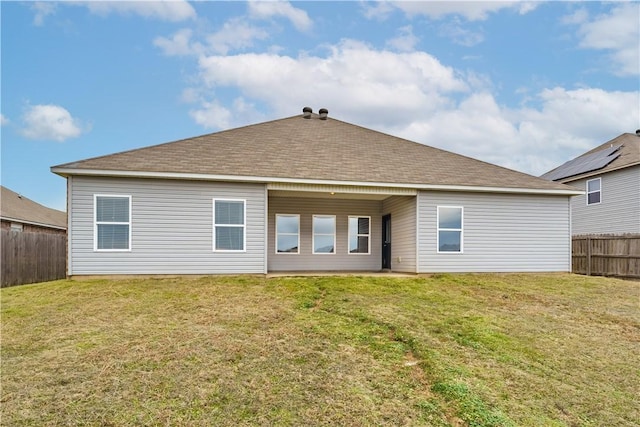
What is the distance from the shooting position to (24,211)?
22.4m

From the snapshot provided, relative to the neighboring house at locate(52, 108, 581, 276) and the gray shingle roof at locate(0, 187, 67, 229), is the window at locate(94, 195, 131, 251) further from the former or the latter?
the gray shingle roof at locate(0, 187, 67, 229)

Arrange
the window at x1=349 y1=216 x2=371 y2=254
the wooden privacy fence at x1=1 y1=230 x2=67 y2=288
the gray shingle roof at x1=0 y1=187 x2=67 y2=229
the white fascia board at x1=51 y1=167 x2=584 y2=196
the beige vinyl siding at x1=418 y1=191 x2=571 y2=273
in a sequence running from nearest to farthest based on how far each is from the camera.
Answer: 1. the white fascia board at x1=51 y1=167 x2=584 y2=196
2. the wooden privacy fence at x1=1 y1=230 x2=67 y2=288
3. the beige vinyl siding at x1=418 y1=191 x2=571 y2=273
4. the window at x1=349 y1=216 x2=371 y2=254
5. the gray shingle roof at x1=0 y1=187 x2=67 y2=229

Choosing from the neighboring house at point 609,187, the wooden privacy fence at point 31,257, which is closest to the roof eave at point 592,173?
the neighboring house at point 609,187

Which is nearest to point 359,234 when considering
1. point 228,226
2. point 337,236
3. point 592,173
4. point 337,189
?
point 337,236

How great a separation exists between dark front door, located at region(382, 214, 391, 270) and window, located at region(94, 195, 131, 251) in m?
8.45

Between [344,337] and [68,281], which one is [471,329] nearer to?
[344,337]

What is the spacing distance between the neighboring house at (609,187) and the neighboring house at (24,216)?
81.1ft

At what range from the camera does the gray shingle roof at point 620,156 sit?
55.6ft

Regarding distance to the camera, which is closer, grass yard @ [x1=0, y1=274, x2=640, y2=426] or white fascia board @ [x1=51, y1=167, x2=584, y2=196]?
grass yard @ [x1=0, y1=274, x2=640, y2=426]

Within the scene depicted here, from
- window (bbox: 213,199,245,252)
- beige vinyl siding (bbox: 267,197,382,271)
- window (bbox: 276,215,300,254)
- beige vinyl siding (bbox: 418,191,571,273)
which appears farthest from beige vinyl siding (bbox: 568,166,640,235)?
window (bbox: 213,199,245,252)

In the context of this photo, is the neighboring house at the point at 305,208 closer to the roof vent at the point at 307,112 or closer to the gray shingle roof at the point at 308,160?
the gray shingle roof at the point at 308,160

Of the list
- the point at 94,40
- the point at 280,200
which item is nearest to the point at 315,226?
the point at 280,200

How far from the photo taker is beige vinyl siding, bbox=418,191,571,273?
12.7 m

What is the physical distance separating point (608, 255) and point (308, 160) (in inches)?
434
